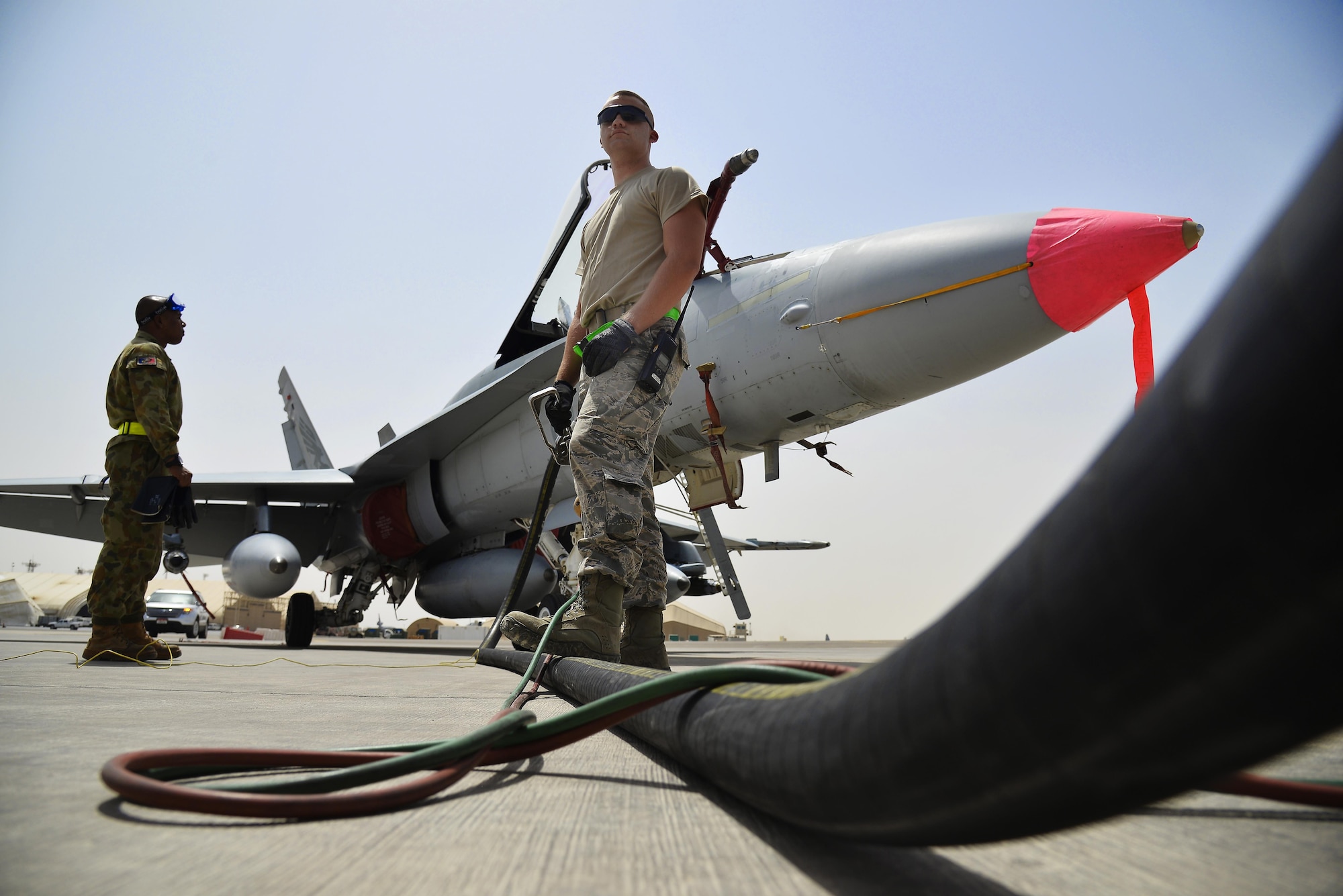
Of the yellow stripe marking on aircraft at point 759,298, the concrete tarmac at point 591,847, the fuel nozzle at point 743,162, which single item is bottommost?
the concrete tarmac at point 591,847

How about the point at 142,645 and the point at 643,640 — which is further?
the point at 142,645

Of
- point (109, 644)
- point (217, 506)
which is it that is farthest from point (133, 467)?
point (217, 506)

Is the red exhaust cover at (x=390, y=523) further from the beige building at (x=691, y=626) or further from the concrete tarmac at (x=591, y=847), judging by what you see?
the beige building at (x=691, y=626)

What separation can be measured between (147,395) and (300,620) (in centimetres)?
470

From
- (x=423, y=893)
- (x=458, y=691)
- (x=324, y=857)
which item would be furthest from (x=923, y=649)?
(x=458, y=691)

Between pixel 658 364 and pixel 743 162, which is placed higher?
pixel 743 162

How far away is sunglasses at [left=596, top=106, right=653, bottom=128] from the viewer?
258cm

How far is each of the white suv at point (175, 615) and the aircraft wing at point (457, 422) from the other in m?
11.3

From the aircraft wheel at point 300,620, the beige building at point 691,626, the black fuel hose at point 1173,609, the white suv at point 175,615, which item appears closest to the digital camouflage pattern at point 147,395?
the aircraft wheel at point 300,620

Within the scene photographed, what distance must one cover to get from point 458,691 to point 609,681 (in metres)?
1.11

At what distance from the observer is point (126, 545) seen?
3869mm

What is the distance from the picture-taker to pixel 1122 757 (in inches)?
13.7

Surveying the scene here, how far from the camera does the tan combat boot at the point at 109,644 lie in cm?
366

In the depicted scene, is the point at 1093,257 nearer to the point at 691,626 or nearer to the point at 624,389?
the point at 624,389
